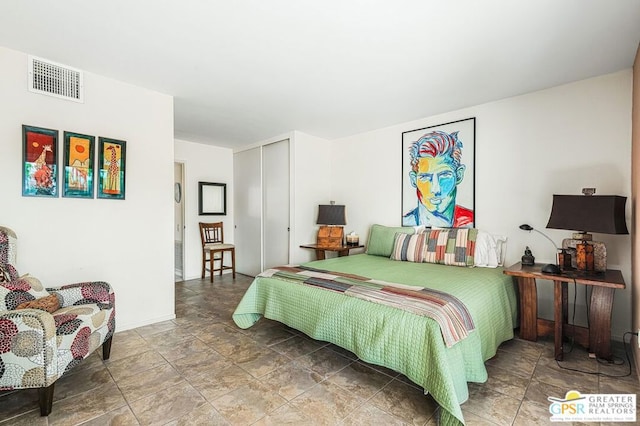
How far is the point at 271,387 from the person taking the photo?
1.94 meters

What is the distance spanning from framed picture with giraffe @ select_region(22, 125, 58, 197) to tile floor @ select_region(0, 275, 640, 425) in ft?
4.67

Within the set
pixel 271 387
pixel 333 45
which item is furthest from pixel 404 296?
pixel 333 45

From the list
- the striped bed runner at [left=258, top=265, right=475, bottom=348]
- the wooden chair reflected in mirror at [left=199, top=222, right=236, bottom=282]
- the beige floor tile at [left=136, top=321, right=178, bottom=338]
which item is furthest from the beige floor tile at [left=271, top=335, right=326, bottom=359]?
the wooden chair reflected in mirror at [left=199, top=222, right=236, bottom=282]

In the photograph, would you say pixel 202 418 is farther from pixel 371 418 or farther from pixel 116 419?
pixel 371 418

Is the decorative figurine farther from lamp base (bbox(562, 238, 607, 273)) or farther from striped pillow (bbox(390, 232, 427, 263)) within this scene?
striped pillow (bbox(390, 232, 427, 263))

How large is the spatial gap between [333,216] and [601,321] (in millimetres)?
2966

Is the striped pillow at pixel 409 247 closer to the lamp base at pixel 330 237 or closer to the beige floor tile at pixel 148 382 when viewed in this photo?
the lamp base at pixel 330 237

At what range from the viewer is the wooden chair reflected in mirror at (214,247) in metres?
5.05

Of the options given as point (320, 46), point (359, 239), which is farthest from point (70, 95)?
point (359, 239)

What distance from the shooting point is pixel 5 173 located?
7.47 feet

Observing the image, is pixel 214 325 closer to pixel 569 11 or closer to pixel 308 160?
pixel 308 160

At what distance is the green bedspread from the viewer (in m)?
1.63

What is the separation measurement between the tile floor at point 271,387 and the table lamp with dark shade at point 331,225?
1.91 meters

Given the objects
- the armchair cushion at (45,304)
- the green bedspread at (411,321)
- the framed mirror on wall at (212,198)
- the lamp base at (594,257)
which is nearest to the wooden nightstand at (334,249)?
the green bedspread at (411,321)
